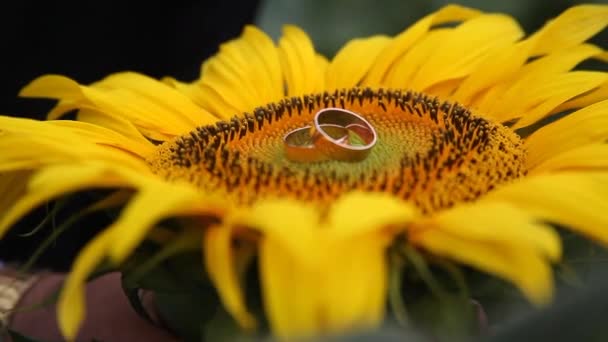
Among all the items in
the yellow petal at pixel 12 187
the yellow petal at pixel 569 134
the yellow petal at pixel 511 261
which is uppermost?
the yellow petal at pixel 569 134

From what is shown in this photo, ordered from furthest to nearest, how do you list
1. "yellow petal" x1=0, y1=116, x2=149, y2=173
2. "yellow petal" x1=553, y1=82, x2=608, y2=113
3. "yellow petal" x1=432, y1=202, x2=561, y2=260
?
"yellow petal" x1=553, y1=82, x2=608, y2=113, "yellow petal" x1=0, y1=116, x2=149, y2=173, "yellow petal" x1=432, y1=202, x2=561, y2=260

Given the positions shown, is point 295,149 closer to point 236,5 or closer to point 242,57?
point 242,57

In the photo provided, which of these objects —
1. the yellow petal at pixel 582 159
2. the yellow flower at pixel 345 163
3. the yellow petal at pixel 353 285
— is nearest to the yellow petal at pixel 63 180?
the yellow flower at pixel 345 163

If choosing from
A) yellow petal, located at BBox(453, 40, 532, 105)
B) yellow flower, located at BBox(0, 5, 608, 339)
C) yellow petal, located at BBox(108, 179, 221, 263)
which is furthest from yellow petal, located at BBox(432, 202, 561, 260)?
yellow petal, located at BBox(453, 40, 532, 105)

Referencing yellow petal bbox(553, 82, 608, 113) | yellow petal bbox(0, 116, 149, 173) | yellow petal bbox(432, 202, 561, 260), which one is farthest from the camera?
yellow petal bbox(553, 82, 608, 113)

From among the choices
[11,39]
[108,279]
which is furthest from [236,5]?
[108,279]

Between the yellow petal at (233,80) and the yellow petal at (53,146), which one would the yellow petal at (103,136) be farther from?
the yellow petal at (233,80)

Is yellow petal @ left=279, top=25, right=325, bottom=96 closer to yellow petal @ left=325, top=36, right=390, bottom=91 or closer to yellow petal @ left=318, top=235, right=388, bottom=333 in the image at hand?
yellow petal @ left=325, top=36, right=390, bottom=91
